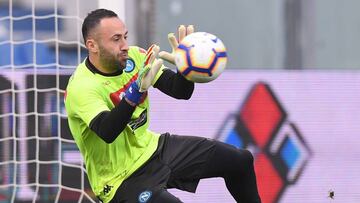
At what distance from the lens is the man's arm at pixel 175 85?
4.54 m

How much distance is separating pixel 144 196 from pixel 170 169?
0.24 meters

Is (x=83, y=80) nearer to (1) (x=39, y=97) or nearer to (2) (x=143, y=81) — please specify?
(2) (x=143, y=81)

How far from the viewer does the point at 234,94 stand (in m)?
6.29

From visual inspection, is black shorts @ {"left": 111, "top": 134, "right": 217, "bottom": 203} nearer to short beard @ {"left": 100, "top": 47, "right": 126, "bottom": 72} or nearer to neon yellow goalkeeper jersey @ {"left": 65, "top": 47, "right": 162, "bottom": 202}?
neon yellow goalkeeper jersey @ {"left": 65, "top": 47, "right": 162, "bottom": 202}

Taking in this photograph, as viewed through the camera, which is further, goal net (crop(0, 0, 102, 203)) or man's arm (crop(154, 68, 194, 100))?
goal net (crop(0, 0, 102, 203))

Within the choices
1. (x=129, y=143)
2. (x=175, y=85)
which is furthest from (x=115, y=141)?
(x=175, y=85)

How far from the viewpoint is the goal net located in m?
6.05

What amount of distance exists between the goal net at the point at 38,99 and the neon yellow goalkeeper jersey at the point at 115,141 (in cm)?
153

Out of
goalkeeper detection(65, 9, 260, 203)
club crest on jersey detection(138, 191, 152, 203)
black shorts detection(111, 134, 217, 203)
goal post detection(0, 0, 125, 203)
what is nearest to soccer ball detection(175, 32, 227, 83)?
goalkeeper detection(65, 9, 260, 203)

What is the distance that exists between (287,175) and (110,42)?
8.09ft

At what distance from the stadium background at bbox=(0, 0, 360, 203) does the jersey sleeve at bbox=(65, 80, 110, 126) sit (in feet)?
5.65

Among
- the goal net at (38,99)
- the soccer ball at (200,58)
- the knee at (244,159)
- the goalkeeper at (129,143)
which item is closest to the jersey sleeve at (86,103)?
the goalkeeper at (129,143)

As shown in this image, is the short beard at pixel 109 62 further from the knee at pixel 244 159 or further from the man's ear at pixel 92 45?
the knee at pixel 244 159

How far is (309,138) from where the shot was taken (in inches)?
251
